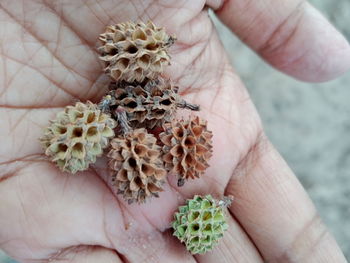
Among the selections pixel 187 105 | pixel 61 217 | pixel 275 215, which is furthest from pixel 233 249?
pixel 61 217

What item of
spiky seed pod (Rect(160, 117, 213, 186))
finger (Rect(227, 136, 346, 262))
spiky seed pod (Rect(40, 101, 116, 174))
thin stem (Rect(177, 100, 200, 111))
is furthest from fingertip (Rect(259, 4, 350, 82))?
spiky seed pod (Rect(40, 101, 116, 174))

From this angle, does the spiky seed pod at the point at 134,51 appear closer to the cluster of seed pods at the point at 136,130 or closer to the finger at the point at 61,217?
the cluster of seed pods at the point at 136,130

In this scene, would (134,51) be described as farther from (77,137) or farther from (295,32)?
(295,32)

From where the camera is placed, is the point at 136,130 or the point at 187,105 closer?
the point at 136,130

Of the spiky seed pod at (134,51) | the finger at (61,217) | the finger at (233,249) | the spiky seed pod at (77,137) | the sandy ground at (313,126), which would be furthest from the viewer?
the sandy ground at (313,126)

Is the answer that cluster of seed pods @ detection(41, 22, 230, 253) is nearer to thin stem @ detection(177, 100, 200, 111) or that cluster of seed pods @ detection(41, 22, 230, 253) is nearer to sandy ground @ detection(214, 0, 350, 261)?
thin stem @ detection(177, 100, 200, 111)

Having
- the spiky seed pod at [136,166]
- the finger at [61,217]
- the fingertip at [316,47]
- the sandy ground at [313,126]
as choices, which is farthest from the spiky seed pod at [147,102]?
the sandy ground at [313,126]
